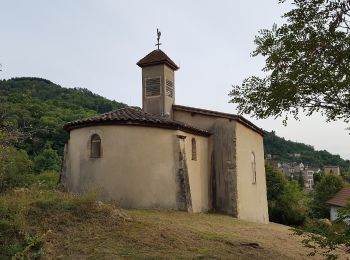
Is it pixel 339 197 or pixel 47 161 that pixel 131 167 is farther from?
pixel 47 161

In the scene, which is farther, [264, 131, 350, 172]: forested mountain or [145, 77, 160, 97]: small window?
[264, 131, 350, 172]: forested mountain

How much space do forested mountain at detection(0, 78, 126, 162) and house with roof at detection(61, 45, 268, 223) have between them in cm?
220

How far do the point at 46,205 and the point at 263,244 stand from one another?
6.42 m

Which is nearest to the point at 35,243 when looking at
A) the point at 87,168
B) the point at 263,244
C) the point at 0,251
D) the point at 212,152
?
the point at 0,251

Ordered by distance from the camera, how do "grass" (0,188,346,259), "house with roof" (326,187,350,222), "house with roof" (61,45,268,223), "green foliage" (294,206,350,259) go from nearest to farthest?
"green foliage" (294,206,350,259)
"grass" (0,188,346,259)
"house with roof" (61,45,268,223)
"house with roof" (326,187,350,222)

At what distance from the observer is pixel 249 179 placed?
2181 cm

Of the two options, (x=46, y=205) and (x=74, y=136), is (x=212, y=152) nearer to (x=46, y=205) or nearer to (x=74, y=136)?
(x=74, y=136)

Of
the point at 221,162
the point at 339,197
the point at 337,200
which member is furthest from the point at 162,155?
the point at 339,197

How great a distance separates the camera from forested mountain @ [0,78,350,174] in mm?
12219

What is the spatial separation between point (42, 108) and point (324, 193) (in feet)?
102

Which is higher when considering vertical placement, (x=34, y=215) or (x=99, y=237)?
(x=34, y=215)

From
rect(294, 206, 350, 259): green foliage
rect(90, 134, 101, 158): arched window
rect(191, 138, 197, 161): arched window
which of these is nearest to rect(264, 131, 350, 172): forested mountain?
rect(191, 138, 197, 161): arched window

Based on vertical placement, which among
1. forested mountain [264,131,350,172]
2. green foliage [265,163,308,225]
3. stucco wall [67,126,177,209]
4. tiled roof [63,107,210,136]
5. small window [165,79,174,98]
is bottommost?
green foliage [265,163,308,225]

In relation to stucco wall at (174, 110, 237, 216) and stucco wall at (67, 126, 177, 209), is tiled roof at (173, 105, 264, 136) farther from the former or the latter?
stucco wall at (67, 126, 177, 209)
